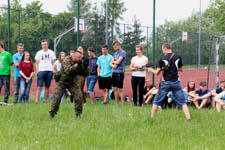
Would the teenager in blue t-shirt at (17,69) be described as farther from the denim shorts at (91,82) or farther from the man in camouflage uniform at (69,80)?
the man in camouflage uniform at (69,80)

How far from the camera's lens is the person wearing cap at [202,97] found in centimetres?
932

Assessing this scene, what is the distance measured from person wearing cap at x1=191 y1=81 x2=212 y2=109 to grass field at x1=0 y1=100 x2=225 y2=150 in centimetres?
151

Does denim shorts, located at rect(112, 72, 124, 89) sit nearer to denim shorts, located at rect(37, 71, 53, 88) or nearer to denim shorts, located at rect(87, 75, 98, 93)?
denim shorts, located at rect(87, 75, 98, 93)

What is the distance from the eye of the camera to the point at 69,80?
23.7ft

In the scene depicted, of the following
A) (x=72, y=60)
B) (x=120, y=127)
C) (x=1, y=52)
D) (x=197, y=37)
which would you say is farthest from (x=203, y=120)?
(x=197, y=37)

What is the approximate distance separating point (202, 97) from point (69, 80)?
4242 mm

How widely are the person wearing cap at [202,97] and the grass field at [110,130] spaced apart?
1.51 m

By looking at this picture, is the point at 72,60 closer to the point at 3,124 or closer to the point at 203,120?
the point at 3,124

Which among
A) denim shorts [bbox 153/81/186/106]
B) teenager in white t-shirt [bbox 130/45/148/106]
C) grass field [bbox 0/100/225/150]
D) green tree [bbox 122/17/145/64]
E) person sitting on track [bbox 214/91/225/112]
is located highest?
green tree [bbox 122/17/145/64]

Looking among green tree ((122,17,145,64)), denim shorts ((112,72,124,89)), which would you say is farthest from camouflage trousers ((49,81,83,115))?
green tree ((122,17,145,64))

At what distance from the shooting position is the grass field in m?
5.06

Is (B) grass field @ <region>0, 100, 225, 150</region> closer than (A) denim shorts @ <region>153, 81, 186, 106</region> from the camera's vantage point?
Yes

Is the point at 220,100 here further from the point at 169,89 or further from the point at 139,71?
the point at 169,89

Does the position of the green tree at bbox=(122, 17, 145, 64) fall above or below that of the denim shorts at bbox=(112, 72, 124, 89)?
above
